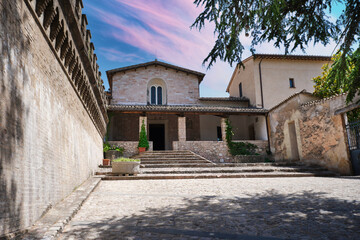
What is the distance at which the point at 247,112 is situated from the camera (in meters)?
19.0

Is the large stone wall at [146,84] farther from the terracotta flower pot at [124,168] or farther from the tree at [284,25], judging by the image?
the tree at [284,25]

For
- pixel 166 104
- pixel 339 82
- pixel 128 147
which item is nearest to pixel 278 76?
pixel 166 104

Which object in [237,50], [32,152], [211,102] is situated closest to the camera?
[32,152]

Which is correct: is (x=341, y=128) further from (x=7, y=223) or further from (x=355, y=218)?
(x=7, y=223)

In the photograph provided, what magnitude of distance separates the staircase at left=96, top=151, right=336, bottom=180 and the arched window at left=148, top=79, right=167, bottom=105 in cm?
733

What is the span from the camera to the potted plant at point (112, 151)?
51.0ft

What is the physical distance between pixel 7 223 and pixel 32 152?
0.98 m

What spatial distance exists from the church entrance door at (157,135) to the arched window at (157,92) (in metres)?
2.01

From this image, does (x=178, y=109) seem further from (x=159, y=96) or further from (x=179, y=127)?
(x=159, y=96)

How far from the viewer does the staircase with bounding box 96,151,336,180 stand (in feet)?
31.7

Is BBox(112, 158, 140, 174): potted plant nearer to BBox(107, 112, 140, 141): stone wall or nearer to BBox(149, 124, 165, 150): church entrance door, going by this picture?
BBox(107, 112, 140, 141): stone wall

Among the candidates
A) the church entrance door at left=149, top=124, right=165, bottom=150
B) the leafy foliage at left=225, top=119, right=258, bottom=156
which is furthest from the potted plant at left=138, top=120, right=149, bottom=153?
the leafy foliage at left=225, top=119, right=258, bottom=156

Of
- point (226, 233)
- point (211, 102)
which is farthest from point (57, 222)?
point (211, 102)

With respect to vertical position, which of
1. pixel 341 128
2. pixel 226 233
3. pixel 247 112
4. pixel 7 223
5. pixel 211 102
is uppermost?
pixel 211 102
